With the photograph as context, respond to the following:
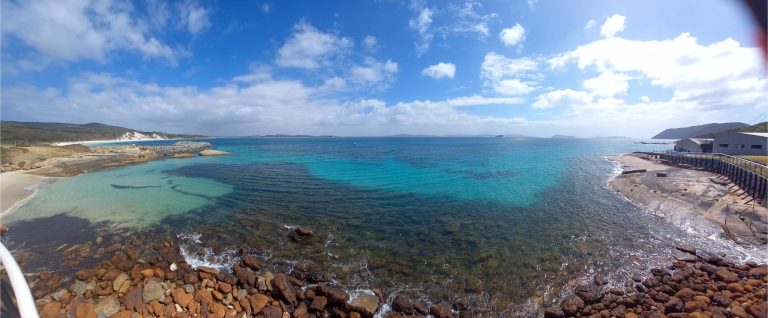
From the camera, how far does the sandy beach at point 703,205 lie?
1490cm

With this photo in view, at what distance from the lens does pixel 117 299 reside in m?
8.49

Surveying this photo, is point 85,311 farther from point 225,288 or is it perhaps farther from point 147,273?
point 225,288

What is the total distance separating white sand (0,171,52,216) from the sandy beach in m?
41.2

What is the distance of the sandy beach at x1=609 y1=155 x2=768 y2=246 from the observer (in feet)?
Result: 48.9

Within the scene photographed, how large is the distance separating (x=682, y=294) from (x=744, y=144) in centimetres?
5467

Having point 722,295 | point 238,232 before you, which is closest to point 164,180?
point 238,232

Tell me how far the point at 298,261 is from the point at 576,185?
29144 mm

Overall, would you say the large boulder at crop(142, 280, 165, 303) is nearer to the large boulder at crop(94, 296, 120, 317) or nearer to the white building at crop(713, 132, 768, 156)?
the large boulder at crop(94, 296, 120, 317)

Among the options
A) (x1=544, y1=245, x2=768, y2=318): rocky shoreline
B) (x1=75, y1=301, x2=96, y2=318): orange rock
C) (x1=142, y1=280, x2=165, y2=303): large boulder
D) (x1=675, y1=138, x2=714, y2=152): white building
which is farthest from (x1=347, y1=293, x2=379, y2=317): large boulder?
(x1=675, y1=138, x2=714, y2=152): white building

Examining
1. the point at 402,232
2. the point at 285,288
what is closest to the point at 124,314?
the point at 285,288

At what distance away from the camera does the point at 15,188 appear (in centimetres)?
2348

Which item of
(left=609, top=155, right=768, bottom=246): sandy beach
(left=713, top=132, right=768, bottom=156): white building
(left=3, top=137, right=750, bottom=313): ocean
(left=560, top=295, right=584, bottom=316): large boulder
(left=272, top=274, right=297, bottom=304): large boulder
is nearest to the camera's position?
(left=560, top=295, right=584, bottom=316): large boulder

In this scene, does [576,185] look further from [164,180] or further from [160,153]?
[160,153]

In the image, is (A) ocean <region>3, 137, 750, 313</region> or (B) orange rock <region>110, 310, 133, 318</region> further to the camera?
(A) ocean <region>3, 137, 750, 313</region>
